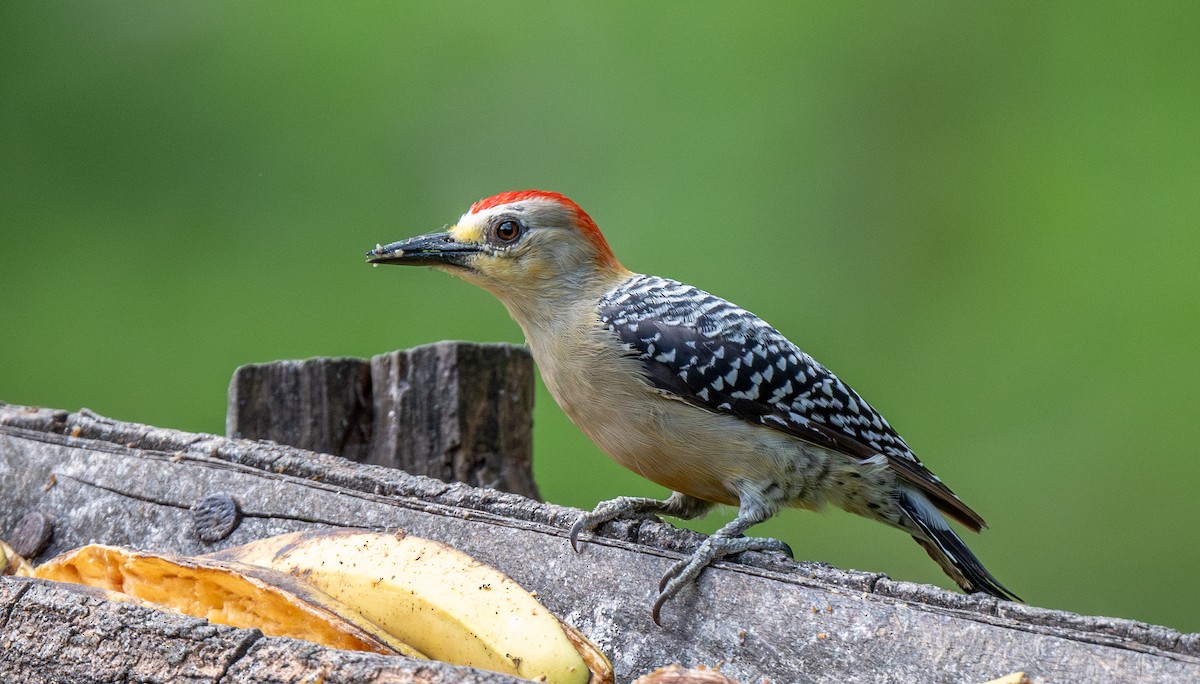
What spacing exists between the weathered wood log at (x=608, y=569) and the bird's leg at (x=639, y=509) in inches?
0.9

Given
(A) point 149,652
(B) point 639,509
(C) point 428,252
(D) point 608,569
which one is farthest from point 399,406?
(A) point 149,652

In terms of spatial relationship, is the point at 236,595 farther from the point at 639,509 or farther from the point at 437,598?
the point at 639,509

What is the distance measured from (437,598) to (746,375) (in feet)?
2.30

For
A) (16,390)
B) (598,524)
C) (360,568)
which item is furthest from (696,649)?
(16,390)

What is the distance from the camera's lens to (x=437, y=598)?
1333 millimetres

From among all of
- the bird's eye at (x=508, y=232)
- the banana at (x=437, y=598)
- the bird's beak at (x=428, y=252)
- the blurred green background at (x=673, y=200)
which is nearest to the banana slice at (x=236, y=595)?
the banana at (x=437, y=598)

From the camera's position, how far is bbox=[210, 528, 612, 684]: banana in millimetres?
1219

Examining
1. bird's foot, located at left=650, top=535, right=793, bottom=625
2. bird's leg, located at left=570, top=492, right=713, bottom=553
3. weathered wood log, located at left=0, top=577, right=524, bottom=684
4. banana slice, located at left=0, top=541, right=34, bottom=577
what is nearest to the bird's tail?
bird's leg, located at left=570, top=492, right=713, bottom=553

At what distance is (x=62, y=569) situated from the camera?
1447mm

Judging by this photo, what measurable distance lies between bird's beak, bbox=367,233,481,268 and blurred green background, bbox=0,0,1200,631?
1.17 meters

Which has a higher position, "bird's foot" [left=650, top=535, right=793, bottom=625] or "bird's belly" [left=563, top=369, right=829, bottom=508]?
"bird's belly" [left=563, top=369, right=829, bottom=508]

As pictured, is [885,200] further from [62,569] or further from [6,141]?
[6,141]

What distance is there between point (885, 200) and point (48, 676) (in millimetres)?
2291

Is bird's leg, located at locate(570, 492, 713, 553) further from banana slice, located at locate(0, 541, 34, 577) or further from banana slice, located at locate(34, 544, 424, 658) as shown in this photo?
banana slice, located at locate(0, 541, 34, 577)
